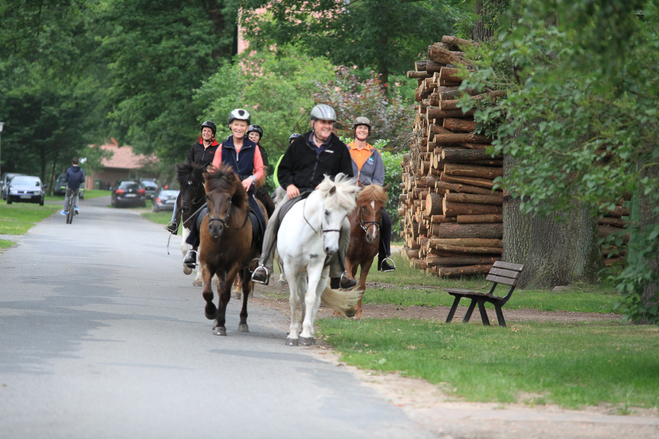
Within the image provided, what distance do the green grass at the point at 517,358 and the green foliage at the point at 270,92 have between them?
2128 centimetres

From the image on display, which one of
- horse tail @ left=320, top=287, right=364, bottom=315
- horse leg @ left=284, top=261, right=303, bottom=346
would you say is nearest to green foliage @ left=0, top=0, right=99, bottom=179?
horse tail @ left=320, top=287, right=364, bottom=315

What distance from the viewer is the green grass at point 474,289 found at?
14.7m

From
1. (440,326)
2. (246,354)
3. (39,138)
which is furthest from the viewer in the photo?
(39,138)

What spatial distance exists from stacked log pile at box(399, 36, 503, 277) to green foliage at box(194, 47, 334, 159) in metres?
13.5

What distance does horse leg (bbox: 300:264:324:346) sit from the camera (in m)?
9.32

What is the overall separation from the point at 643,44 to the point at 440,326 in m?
5.28

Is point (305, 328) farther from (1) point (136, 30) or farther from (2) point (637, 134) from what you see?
(1) point (136, 30)

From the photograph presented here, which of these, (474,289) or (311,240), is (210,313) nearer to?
(311,240)

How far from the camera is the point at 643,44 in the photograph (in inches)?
276

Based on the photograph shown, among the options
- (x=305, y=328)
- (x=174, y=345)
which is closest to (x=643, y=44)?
(x=305, y=328)

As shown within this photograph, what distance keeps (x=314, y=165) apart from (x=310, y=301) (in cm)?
176

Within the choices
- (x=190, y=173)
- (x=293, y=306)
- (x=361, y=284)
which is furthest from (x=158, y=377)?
(x=190, y=173)

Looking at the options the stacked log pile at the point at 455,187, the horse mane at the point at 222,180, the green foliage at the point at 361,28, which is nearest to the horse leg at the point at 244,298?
the horse mane at the point at 222,180

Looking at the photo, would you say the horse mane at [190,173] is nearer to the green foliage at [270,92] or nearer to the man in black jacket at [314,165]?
the man in black jacket at [314,165]
